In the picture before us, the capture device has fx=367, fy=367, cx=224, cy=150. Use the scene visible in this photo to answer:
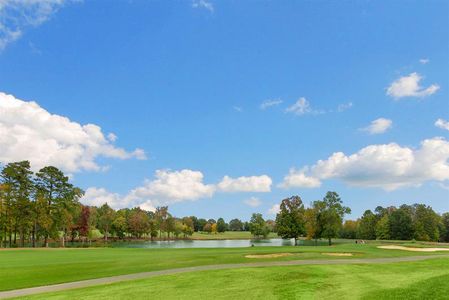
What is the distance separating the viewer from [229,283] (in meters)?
17.4

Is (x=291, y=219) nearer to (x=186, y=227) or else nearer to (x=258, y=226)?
(x=258, y=226)

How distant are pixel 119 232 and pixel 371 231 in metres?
82.1

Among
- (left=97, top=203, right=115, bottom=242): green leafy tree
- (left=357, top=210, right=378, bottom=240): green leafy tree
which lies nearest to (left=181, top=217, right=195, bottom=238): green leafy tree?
(left=97, top=203, right=115, bottom=242): green leafy tree

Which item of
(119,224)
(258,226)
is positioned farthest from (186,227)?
(119,224)

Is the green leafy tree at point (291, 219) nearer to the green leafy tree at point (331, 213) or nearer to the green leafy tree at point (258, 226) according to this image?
the green leafy tree at point (331, 213)

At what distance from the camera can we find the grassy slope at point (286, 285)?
47.0ft

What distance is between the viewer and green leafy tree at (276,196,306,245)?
8156cm

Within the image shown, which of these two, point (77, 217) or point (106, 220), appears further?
point (106, 220)

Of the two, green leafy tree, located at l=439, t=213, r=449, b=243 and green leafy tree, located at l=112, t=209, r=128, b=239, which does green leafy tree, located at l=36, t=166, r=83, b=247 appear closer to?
green leafy tree, located at l=112, t=209, r=128, b=239

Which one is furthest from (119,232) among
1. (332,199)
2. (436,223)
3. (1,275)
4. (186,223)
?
(1,275)

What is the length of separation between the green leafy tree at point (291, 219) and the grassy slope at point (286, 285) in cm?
6107

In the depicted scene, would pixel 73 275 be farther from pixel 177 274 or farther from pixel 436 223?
A: pixel 436 223

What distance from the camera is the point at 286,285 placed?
53.4ft

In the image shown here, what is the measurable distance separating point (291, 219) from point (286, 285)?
68.2m
